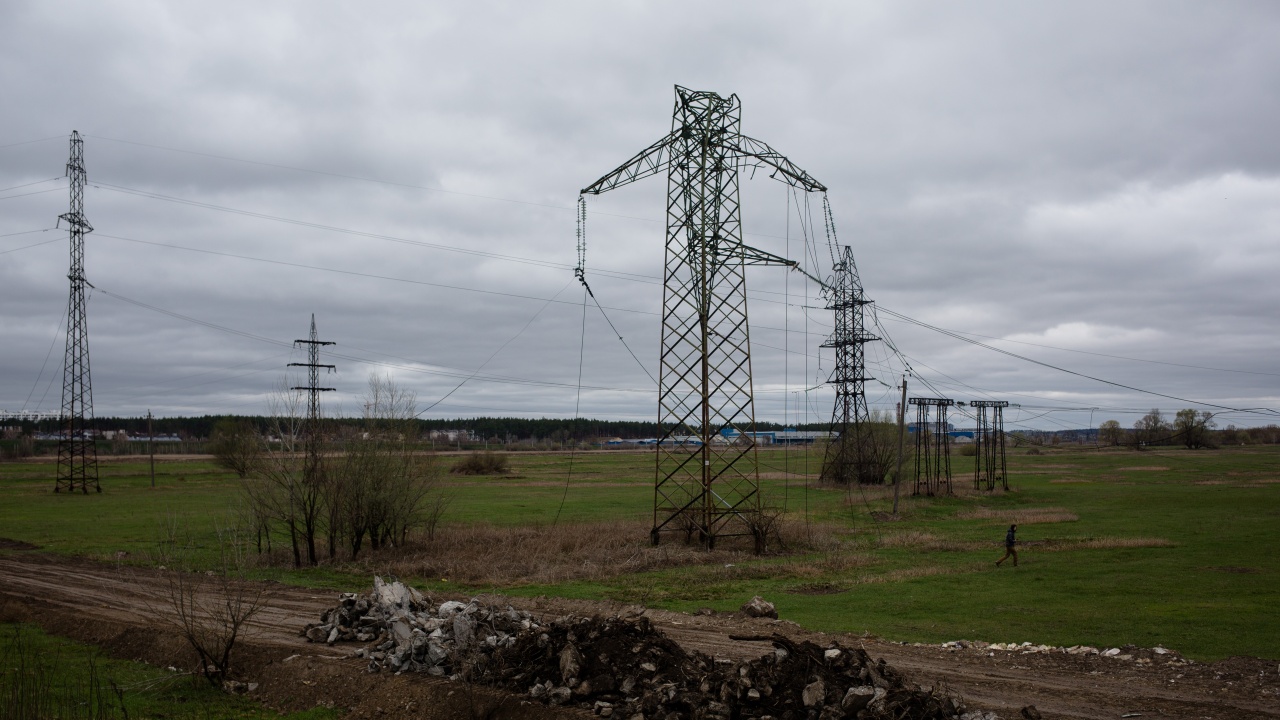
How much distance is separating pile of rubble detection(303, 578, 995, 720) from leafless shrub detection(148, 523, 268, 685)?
7.87 ft

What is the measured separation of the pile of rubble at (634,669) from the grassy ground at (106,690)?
2.46 m

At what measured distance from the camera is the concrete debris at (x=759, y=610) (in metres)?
19.0

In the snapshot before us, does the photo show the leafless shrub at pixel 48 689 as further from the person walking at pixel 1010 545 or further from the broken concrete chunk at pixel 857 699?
the person walking at pixel 1010 545

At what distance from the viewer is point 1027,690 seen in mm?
12734

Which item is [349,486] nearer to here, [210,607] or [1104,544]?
[210,607]

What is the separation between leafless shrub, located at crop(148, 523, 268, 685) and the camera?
14.5 meters

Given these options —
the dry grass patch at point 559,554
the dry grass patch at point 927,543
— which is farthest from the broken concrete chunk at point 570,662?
the dry grass patch at point 927,543

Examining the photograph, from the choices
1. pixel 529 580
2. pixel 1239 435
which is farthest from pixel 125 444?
pixel 1239 435

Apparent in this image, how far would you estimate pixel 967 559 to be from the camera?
2920 cm

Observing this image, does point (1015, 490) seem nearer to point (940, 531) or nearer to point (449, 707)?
point (940, 531)

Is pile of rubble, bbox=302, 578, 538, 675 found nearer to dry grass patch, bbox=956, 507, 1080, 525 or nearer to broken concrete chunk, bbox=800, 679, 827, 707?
broken concrete chunk, bbox=800, 679, 827, 707

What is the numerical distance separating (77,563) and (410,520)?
1217 cm

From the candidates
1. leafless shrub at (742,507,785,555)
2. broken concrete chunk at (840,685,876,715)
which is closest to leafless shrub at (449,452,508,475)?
leafless shrub at (742,507,785,555)

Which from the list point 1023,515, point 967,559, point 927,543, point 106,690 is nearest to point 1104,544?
point 967,559
